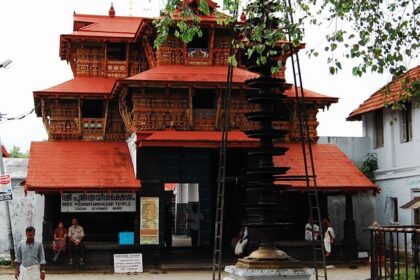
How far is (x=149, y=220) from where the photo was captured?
20.8m

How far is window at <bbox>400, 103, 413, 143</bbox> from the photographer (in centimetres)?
2348

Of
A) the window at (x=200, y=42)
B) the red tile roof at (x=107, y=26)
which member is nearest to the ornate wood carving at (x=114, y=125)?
the red tile roof at (x=107, y=26)

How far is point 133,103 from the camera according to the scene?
2156 centimetres

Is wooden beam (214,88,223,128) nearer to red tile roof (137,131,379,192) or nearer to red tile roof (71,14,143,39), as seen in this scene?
red tile roof (137,131,379,192)

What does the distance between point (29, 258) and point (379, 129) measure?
17.8m

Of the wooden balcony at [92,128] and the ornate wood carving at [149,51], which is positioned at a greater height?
the ornate wood carving at [149,51]

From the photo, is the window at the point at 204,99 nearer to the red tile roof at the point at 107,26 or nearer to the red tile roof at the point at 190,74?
the red tile roof at the point at 190,74

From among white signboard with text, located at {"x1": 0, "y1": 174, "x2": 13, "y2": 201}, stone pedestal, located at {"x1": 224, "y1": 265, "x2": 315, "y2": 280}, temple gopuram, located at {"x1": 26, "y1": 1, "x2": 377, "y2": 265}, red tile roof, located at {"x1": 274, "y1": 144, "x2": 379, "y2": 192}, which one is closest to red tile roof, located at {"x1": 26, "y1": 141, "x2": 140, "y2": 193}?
temple gopuram, located at {"x1": 26, "y1": 1, "x2": 377, "y2": 265}

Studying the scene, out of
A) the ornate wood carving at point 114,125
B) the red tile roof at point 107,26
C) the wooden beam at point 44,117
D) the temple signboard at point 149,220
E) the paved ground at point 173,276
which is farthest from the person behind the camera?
the red tile roof at point 107,26

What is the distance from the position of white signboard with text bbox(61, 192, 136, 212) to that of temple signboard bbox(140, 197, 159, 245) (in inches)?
22.2

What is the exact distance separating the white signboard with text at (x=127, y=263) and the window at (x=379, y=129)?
10795mm

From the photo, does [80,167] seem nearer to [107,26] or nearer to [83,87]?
[83,87]

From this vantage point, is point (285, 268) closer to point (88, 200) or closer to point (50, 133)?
point (88, 200)

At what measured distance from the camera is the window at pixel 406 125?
2348 centimetres
